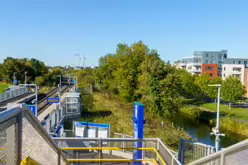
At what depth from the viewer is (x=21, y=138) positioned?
275 centimetres

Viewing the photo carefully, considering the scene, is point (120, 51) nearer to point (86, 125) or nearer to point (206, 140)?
point (206, 140)

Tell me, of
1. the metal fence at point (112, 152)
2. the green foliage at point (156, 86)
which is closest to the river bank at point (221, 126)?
the green foliage at point (156, 86)

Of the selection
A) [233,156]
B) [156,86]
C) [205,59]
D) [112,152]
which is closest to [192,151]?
[112,152]

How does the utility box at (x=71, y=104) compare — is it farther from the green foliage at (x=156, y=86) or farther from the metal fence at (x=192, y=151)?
the metal fence at (x=192, y=151)

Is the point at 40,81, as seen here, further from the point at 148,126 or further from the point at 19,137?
the point at 19,137

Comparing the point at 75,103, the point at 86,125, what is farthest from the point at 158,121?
the point at 86,125

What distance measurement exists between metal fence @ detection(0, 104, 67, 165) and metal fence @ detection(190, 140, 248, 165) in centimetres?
220

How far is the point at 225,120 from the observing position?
86.8ft

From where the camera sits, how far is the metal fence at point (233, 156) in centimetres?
227

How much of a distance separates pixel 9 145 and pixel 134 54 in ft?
109

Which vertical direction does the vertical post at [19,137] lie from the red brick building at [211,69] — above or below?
below

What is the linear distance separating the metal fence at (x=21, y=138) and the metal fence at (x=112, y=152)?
9.09 feet

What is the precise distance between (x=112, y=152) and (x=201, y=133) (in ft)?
53.7

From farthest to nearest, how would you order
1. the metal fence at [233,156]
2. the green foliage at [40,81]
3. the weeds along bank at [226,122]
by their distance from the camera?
the green foliage at [40,81]
the weeds along bank at [226,122]
the metal fence at [233,156]
